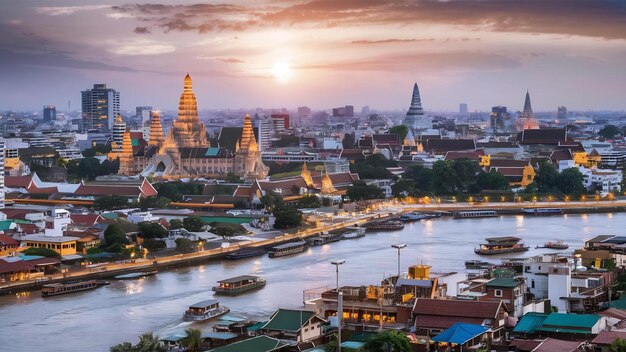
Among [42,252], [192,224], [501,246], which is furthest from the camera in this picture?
[192,224]

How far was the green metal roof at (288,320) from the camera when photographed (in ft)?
23.1

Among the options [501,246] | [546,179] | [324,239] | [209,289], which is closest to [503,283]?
[209,289]

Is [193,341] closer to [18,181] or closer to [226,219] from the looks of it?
[226,219]

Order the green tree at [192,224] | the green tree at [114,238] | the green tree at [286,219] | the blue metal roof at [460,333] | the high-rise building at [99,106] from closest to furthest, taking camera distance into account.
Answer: the blue metal roof at [460,333]
the green tree at [114,238]
the green tree at [192,224]
the green tree at [286,219]
the high-rise building at [99,106]

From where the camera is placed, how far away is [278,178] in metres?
20.0

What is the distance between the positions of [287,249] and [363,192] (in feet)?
19.6

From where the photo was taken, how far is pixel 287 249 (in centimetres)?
1258

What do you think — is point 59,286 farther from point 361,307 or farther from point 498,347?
point 498,347

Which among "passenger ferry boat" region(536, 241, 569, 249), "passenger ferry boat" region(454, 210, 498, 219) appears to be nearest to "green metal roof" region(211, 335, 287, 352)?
"passenger ferry boat" region(536, 241, 569, 249)

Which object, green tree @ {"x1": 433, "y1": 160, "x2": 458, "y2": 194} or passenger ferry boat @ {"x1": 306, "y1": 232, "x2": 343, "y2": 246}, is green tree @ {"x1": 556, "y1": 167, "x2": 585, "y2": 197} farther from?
passenger ferry boat @ {"x1": 306, "y1": 232, "x2": 343, "y2": 246}

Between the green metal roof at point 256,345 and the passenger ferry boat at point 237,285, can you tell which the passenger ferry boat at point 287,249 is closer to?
the passenger ferry boat at point 237,285

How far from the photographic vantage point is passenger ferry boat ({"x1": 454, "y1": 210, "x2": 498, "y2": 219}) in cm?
1700

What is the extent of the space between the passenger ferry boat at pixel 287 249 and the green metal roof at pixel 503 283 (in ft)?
15.3

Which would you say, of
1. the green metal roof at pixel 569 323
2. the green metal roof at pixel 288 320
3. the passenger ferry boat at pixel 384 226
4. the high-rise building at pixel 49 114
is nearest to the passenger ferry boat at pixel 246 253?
the passenger ferry boat at pixel 384 226
